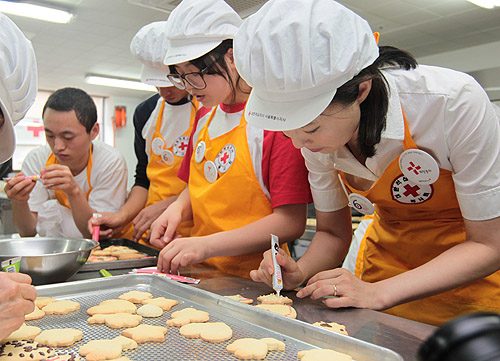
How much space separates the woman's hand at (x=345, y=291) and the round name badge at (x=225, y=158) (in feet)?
1.93

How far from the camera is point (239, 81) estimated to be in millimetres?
1554

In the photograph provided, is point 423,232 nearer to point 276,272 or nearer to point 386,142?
point 386,142

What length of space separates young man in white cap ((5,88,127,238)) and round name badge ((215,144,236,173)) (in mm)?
804

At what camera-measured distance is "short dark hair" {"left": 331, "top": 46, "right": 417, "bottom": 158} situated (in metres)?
0.98

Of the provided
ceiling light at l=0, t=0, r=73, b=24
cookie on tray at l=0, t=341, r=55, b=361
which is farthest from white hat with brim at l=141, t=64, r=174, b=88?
ceiling light at l=0, t=0, r=73, b=24

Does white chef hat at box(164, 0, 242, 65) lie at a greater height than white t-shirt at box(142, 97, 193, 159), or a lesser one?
greater

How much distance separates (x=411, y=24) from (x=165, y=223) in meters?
4.99

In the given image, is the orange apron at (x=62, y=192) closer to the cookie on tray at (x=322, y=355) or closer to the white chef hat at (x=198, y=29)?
the white chef hat at (x=198, y=29)

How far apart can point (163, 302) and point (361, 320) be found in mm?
507

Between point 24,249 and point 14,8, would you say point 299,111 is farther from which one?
point 14,8

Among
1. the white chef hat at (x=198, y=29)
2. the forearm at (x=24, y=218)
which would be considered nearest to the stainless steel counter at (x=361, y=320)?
the white chef hat at (x=198, y=29)

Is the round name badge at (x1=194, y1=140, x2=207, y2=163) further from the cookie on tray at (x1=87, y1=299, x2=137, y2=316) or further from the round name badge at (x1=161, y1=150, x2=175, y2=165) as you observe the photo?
the cookie on tray at (x1=87, y1=299, x2=137, y2=316)

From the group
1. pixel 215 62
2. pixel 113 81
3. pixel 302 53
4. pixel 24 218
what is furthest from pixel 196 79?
pixel 113 81

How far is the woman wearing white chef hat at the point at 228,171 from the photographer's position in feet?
4.60
